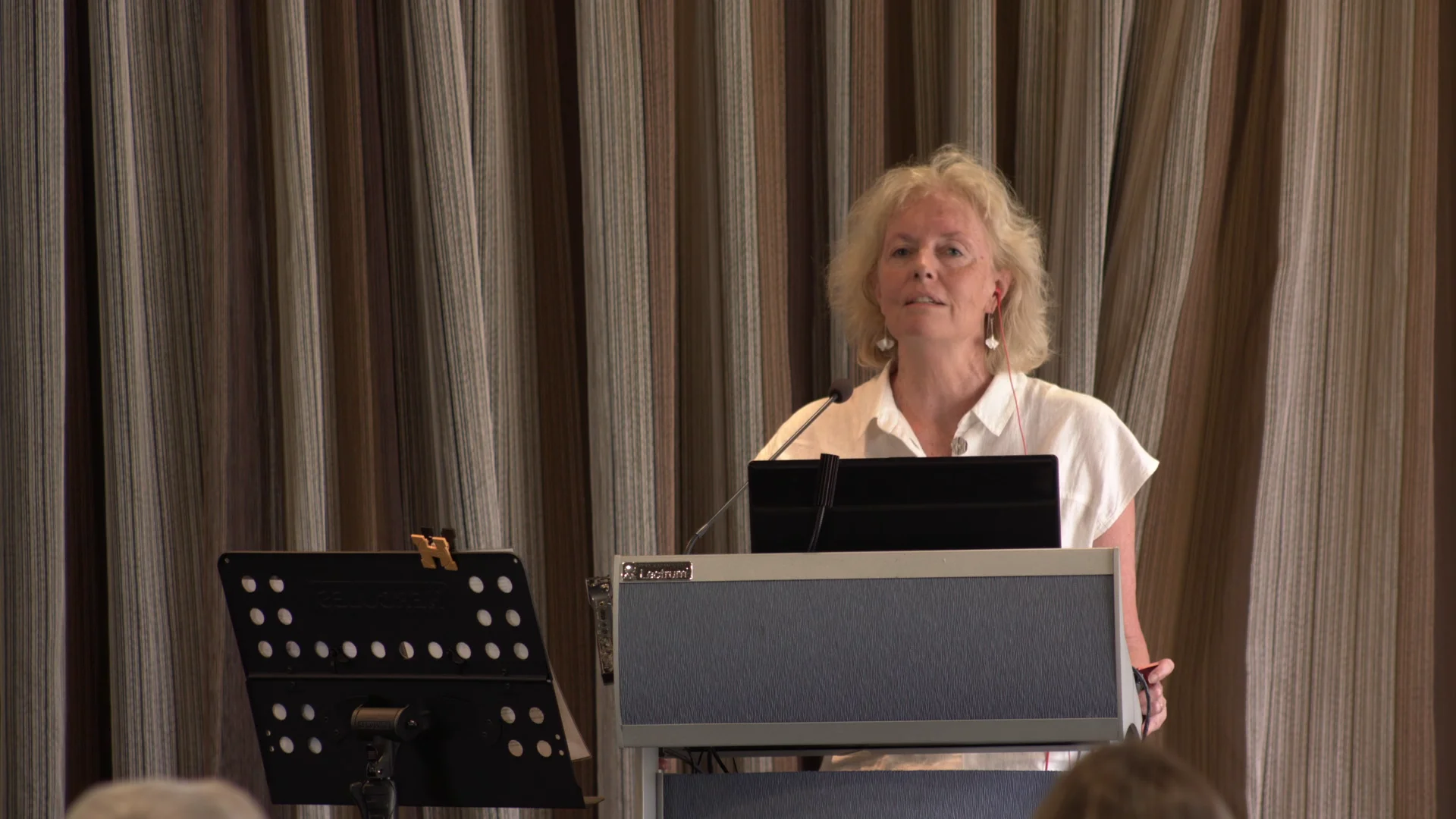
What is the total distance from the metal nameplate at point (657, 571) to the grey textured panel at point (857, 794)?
31 centimetres

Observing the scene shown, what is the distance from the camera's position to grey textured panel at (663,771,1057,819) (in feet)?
5.66

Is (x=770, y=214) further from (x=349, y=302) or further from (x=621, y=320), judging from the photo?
(x=349, y=302)

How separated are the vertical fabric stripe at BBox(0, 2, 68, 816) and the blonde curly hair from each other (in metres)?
1.51

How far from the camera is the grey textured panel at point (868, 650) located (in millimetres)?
1543

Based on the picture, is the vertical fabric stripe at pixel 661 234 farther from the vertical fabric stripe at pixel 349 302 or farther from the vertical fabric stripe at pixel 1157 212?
the vertical fabric stripe at pixel 1157 212

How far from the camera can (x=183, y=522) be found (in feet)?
9.80

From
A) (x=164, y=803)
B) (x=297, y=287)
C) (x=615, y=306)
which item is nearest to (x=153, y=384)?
(x=297, y=287)

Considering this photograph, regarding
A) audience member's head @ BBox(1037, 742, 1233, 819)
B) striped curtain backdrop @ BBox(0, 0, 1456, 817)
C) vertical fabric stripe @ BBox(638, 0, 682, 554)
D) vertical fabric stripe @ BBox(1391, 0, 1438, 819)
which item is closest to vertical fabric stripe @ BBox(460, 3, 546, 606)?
striped curtain backdrop @ BBox(0, 0, 1456, 817)

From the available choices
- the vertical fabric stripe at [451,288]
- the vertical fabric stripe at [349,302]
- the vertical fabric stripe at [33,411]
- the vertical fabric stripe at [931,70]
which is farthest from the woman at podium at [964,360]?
the vertical fabric stripe at [33,411]

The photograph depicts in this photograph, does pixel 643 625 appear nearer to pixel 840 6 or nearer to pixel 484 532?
pixel 484 532

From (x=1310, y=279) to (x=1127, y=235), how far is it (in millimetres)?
352

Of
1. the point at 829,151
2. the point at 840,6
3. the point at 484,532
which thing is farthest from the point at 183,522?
the point at 840,6

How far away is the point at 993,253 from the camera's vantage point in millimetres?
2455

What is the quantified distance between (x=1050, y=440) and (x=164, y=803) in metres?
1.74
